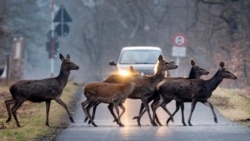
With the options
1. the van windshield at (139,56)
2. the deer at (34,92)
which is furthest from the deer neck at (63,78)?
the van windshield at (139,56)

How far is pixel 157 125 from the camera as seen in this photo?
71.5 ft

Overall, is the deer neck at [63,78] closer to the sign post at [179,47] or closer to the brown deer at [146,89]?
the brown deer at [146,89]

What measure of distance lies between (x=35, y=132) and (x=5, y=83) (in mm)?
19233

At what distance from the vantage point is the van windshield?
109ft

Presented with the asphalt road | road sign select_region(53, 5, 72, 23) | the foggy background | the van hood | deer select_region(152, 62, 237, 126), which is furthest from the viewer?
the foggy background

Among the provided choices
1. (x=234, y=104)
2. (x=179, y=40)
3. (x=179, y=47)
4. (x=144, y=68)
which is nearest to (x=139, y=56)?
(x=144, y=68)

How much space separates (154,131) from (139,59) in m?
13.8

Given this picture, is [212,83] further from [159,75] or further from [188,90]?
[159,75]

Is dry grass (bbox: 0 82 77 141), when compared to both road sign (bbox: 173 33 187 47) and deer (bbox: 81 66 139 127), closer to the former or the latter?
deer (bbox: 81 66 139 127)

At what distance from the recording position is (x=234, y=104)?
27.9 metres

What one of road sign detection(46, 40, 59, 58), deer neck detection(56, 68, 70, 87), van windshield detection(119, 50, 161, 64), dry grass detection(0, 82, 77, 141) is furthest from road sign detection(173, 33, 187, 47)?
deer neck detection(56, 68, 70, 87)

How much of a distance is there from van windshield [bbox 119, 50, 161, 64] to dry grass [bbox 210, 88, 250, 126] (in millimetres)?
2707

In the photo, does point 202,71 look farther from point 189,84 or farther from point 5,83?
point 5,83

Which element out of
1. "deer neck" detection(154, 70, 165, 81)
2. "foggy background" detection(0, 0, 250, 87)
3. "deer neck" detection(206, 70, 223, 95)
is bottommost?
"foggy background" detection(0, 0, 250, 87)
